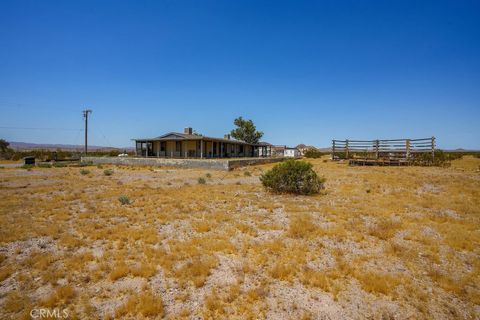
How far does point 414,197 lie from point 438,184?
4.57m

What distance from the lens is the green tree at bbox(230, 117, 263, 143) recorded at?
68.9m

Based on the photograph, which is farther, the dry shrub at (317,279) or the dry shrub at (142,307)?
the dry shrub at (317,279)

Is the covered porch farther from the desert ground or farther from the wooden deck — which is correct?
the desert ground

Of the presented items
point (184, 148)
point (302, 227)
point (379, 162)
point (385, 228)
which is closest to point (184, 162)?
point (184, 148)

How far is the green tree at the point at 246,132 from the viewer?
68.9 meters

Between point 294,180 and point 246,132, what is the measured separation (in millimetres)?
57339

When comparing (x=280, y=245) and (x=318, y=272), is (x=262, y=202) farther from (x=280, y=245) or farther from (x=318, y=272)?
(x=318, y=272)

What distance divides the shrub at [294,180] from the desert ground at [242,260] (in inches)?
99.0

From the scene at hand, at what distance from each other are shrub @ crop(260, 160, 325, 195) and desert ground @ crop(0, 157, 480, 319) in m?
2.51

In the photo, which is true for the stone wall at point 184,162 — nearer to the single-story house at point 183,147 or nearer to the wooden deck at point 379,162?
the single-story house at point 183,147

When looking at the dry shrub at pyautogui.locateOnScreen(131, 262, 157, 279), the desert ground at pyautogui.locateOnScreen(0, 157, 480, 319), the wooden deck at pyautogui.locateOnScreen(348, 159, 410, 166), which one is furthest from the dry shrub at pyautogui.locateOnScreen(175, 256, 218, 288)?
the wooden deck at pyautogui.locateOnScreen(348, 159, 410, 166)

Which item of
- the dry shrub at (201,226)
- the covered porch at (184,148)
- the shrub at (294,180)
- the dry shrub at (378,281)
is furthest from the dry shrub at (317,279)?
the covered porch at (184,148)

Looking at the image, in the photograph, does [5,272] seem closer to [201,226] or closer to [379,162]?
[201,226]

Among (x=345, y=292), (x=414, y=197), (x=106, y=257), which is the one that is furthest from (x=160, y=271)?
(x=414, y=197)
